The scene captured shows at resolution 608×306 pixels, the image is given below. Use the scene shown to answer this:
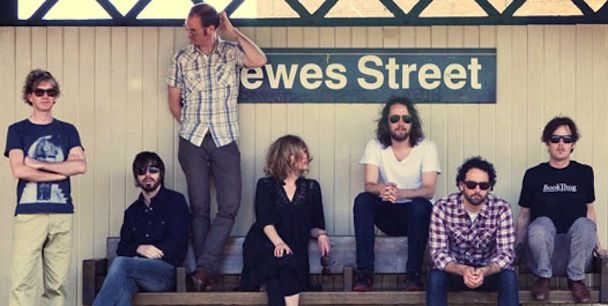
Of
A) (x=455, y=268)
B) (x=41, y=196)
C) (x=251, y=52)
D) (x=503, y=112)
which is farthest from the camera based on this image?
(x=503, y=112)

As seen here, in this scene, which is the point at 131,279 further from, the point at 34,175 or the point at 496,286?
the point at 496,286

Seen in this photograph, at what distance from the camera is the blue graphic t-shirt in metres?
7.96

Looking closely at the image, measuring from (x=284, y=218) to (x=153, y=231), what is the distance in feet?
2.79

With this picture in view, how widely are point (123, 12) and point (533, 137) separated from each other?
3007 millimetres

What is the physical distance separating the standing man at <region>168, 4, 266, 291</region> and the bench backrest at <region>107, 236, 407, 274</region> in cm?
15

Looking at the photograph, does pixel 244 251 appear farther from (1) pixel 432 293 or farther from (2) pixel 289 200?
(1) pixel 432 293

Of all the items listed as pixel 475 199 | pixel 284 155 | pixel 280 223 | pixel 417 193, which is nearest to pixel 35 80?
pixel 284 155

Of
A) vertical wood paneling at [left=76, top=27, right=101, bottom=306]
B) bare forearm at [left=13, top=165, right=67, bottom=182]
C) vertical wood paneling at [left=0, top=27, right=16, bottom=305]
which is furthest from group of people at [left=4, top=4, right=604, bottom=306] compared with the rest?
vertical wood paneling at [left=0, top=27, right=16, bottom=305]

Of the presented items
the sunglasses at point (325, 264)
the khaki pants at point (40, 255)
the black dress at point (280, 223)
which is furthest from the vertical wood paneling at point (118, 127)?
the sunglasses at point (325, 264)

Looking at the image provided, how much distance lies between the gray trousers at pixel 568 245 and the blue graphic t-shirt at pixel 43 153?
9.48ft

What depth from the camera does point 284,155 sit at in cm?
828

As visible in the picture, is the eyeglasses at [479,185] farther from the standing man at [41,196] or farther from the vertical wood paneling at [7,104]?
the vertical wood paneling at [7,104]

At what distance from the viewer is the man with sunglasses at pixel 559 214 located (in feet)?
26.5

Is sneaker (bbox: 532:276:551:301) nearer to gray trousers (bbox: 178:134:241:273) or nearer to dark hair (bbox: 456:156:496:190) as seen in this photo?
dark hair (bbox: 456:156:496:190)
